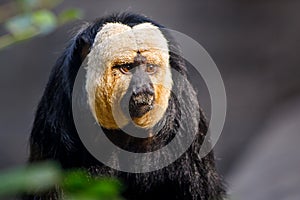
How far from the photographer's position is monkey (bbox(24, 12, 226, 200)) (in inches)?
103

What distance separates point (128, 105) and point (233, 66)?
3.68 m

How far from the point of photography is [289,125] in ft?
20.0

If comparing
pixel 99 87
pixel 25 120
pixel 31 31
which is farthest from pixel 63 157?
pixel 25 120

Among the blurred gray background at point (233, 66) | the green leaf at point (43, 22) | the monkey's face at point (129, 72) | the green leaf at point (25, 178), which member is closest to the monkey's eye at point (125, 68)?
the monkey's face at point (129, 72)

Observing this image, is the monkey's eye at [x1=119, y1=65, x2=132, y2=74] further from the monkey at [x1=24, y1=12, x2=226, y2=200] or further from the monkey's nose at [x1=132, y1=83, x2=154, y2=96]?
the monkey's nose at [x1=132, y1=83, x2=154, y2=96]

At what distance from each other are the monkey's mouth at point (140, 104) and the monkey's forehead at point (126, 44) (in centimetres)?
16

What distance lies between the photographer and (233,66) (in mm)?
6184

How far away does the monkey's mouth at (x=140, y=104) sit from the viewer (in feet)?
8.23

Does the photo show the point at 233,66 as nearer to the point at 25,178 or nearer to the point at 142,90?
the point at 142,90

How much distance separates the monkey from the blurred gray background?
3102 mm

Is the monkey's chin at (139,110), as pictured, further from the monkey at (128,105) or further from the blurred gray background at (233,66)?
the blurred gray background at (233,66)

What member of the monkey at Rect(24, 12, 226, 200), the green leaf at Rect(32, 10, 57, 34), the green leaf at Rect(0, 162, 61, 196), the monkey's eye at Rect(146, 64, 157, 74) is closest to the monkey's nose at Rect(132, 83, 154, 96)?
the monkey at Rect(24, 12, 226, 200)

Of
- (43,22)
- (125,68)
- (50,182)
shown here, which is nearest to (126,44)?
(125,68)

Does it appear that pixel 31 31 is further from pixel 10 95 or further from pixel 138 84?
pixel 10 95
